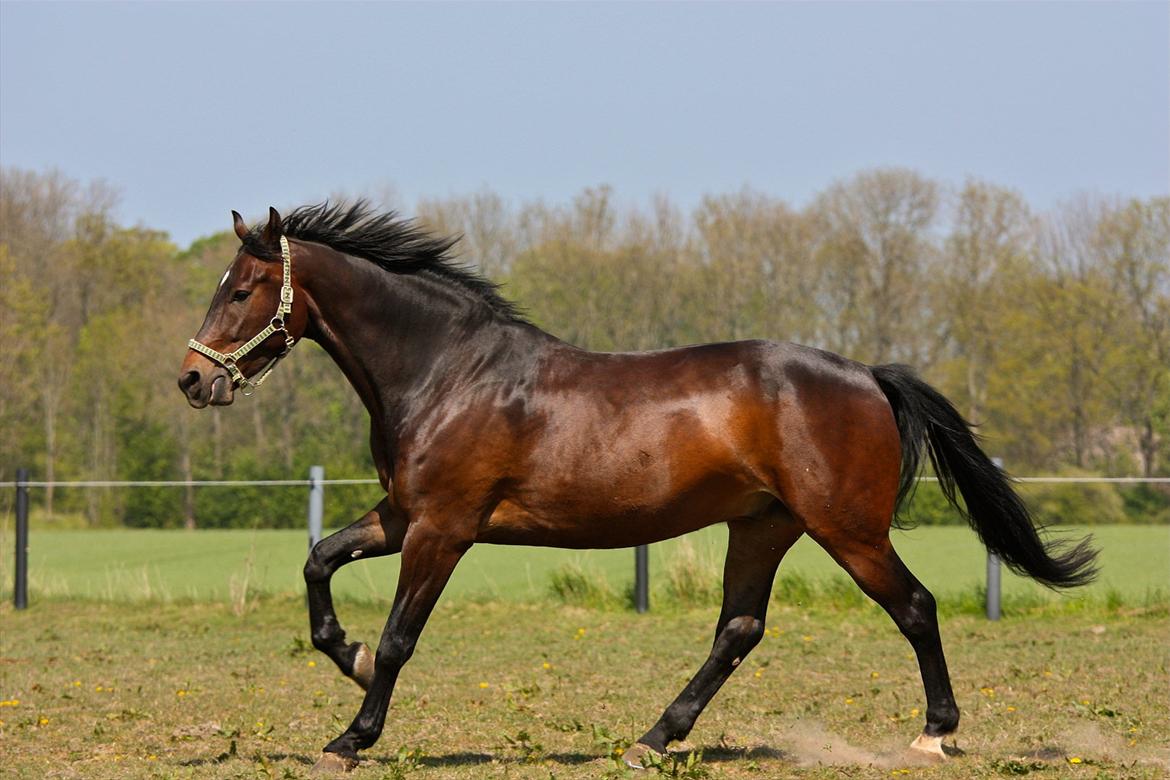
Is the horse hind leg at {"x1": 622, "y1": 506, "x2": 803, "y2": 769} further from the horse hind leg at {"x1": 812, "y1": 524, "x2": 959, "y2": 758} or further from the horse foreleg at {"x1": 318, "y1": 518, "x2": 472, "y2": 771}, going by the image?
the horse foreleg at {"x1": 318, "y1": 518, "x2": 472, "y2": 771}

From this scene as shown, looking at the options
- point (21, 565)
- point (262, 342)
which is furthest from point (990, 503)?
point (21, 565)

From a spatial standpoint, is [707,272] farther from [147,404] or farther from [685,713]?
[685,713]

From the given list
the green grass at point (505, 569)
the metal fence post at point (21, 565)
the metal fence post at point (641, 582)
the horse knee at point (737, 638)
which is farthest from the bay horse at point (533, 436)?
the metal fence post at point (21, 565)

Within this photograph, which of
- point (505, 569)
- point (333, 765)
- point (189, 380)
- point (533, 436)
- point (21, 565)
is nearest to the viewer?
point (333, 765)

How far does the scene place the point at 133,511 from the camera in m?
32.5

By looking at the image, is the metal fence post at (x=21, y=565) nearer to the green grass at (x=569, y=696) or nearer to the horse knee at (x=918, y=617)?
the green grass at (x=569, y=696)

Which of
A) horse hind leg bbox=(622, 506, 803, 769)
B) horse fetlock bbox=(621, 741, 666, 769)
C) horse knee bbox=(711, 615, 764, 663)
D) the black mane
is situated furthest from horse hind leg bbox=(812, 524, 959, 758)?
the black mane

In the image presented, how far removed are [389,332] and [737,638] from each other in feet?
6.81

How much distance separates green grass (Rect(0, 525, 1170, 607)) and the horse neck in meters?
3.95

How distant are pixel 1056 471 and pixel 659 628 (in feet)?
79.8

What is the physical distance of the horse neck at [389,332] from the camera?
5.67 m

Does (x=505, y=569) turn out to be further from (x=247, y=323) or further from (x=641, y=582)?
(x=247, y=323)

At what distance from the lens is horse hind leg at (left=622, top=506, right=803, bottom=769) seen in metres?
5.71

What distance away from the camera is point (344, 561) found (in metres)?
5.70
